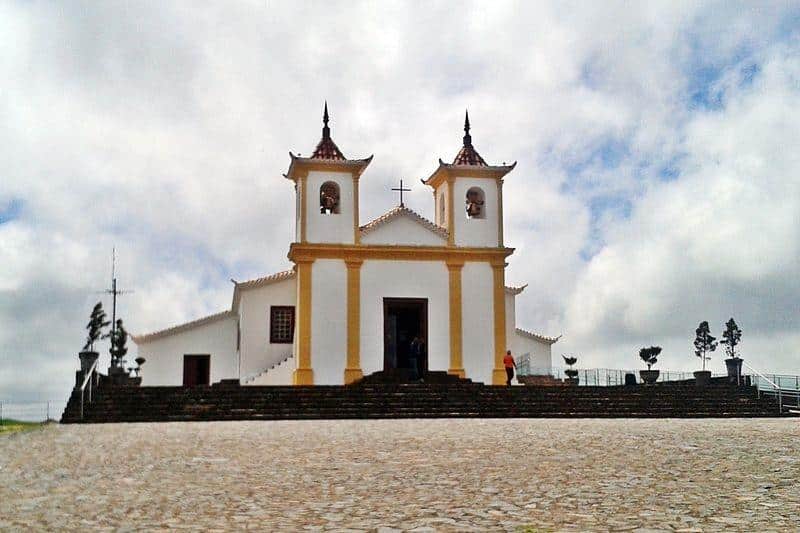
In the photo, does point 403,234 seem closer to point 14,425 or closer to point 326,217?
point 326,217

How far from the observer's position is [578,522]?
6.00m

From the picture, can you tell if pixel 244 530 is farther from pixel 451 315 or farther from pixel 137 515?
pixel 451 315

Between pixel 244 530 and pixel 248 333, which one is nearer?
pixel 244 530

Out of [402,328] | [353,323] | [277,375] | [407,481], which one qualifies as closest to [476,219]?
[402,328]

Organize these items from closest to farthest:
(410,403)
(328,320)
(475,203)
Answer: (410,403), (328,320), (475,203)

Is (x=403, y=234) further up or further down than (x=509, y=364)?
further up

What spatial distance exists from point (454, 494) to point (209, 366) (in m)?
24.1

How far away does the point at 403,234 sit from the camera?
88.9 ft

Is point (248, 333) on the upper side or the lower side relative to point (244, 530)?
upper

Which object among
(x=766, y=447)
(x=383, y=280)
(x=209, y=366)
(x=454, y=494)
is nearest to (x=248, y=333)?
(x=209, y=366)

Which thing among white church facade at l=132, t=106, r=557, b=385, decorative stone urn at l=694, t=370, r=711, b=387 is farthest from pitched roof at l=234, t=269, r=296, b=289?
decorative stone urn at l=694, t=370, r=711, b=387

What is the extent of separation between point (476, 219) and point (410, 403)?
28.5 feet

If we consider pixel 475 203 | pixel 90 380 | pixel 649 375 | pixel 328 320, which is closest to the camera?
pixel 90 380

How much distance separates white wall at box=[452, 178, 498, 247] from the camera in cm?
2741
